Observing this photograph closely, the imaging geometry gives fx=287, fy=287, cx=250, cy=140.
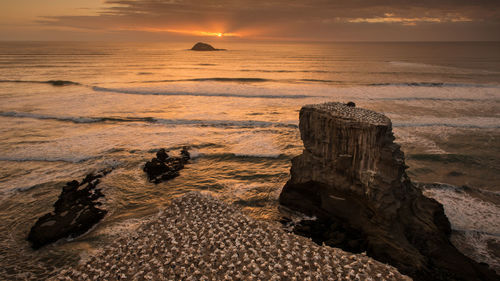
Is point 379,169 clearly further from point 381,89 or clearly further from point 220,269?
point 381,89

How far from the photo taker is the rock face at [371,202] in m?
9.54

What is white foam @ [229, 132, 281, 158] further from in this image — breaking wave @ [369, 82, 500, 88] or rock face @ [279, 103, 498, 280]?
breaking wave @ [369, 82, 500, 88]

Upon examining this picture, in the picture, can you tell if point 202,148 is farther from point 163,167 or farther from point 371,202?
point 371,202

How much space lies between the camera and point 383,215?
1015 cm

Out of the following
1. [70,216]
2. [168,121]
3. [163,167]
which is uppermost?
[168,121]

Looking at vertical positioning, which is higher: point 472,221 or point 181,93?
point 181,93

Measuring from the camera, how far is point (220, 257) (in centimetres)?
918

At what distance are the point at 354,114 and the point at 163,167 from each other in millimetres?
11642

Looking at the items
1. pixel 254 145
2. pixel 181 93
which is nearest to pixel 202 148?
pixel 254 145

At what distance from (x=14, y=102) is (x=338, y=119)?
4159 cm

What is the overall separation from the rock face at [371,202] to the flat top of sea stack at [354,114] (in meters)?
0.04


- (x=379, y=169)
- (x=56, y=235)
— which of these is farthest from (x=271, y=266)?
(x=56, y=235)

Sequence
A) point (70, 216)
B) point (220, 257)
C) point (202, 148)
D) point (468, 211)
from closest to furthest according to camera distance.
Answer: point (220, 257)
point (70, 216)
point (468, 211)
point (202, 148)

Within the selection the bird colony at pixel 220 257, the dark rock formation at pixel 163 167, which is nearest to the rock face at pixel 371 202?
the bird colony at pixel 220 257
